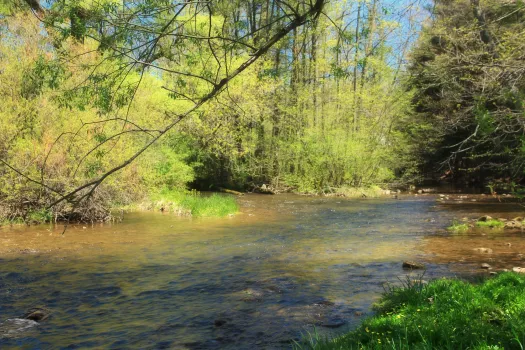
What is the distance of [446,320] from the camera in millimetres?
4574

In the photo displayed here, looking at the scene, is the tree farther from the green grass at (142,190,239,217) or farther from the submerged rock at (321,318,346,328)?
the submerged rock at (321,318,346,328)

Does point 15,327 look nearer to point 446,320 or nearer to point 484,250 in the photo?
point 446,320

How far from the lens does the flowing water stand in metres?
5.75

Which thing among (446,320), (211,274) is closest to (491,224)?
(211,274)

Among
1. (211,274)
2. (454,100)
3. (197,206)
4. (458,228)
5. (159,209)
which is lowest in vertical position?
(211,274)

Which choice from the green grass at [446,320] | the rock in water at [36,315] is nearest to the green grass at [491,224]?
the green grass at [446,320]

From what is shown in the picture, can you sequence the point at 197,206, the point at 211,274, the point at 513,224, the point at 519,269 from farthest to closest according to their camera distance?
the point at 197,206 → the point at 513,224 → the point at 211,274 → the point at 519,269

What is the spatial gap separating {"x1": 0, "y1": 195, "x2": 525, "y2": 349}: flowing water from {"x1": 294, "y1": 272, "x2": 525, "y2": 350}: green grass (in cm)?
72

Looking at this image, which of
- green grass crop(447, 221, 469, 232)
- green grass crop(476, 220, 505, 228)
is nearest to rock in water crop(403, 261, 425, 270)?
green grass crop(447, 221, 469, 232)

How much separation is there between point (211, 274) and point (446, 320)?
4.84m

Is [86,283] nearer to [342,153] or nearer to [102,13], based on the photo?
[102,13]

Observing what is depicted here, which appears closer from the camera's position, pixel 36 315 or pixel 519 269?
pixel 36 315

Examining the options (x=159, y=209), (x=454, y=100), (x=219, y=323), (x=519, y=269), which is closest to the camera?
(x=219, y=323)

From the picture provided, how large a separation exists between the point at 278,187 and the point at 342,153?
4482 millimetres
